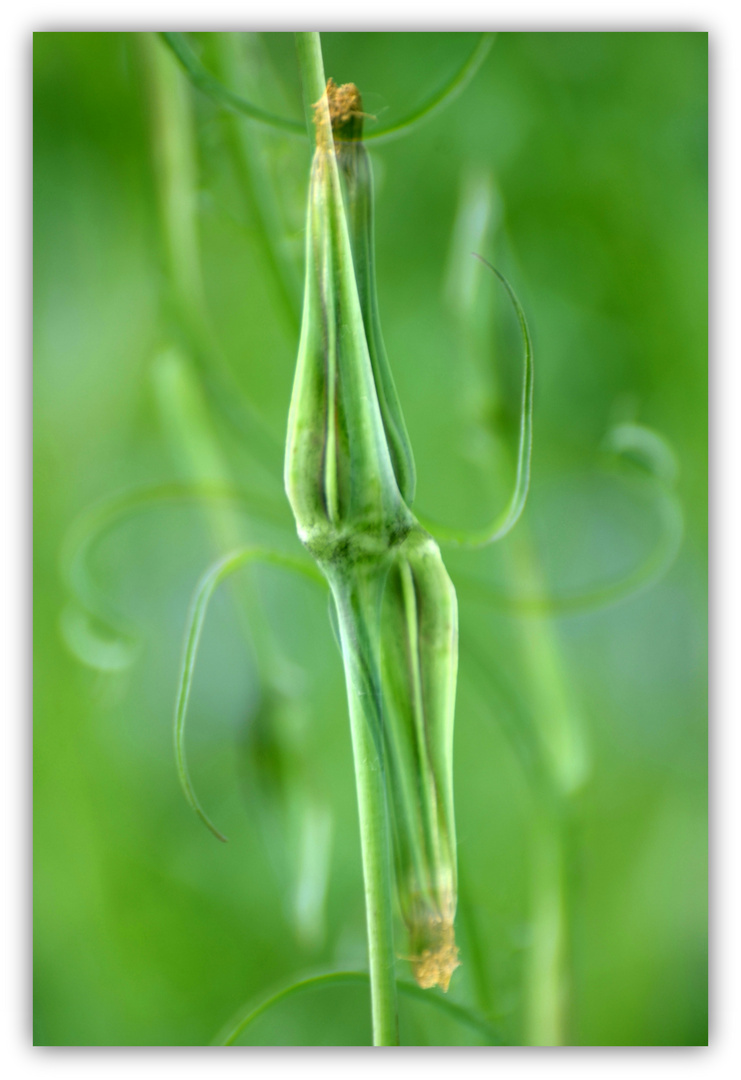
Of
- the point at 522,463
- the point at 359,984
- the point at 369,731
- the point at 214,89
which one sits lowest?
the point at 359,984

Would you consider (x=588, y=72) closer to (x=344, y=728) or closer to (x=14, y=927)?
(x=344, y=728)

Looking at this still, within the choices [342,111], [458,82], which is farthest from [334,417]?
[458,82]

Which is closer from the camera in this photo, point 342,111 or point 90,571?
point 342,111

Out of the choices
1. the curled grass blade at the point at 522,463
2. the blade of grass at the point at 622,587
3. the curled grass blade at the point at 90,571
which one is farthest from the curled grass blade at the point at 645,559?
the curled grass blade at the point at 90,571

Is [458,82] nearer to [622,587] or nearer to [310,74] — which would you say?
[310,74]

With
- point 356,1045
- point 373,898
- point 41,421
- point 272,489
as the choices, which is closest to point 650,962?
point 356,1045

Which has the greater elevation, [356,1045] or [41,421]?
[41,421]

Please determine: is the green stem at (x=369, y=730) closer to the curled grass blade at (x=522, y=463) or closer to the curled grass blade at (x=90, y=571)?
the curled grass blade at (x=522, y=463)
